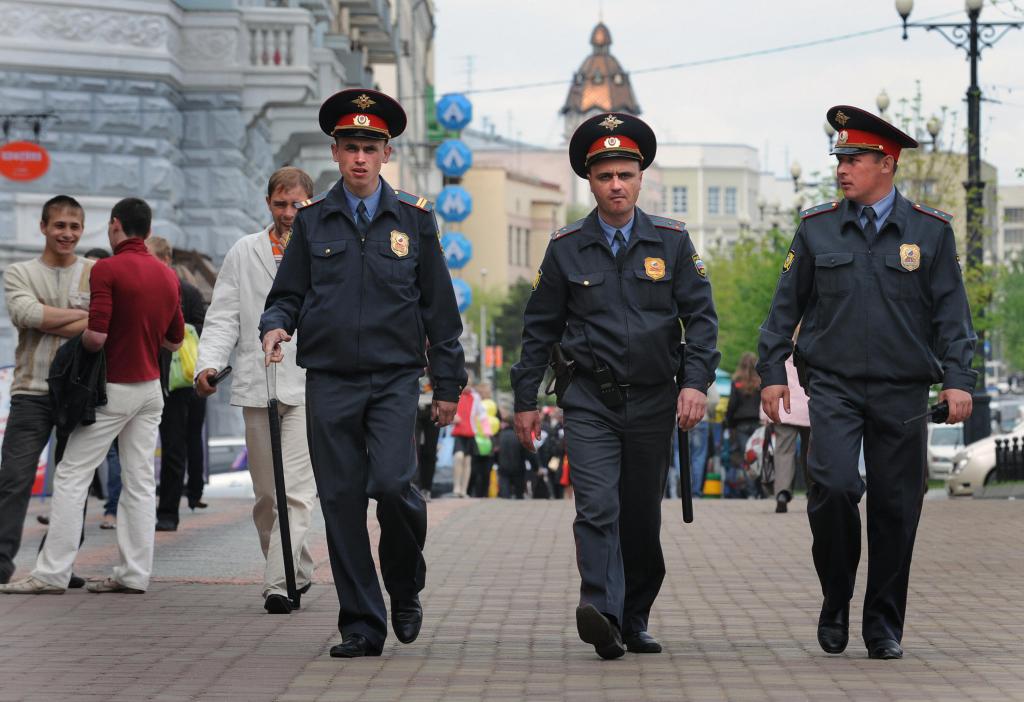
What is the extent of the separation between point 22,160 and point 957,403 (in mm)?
19861

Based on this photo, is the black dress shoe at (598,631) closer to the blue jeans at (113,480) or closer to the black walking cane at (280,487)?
the black walking cane at (280,487)

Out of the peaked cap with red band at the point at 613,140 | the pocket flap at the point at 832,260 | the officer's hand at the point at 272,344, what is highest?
the peaked cap with red band at the point at 613,140

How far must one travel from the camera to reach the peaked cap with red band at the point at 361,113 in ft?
27.1

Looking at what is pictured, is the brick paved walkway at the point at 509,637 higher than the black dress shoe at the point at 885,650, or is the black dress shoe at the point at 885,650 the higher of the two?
the black dress shoe at the point at 885,650

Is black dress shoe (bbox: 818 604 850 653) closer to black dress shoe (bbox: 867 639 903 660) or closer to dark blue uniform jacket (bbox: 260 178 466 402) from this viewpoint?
black dress shoe (bbox: 867 639 903 660)

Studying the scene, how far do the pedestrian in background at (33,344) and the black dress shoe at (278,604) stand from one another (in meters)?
1.85

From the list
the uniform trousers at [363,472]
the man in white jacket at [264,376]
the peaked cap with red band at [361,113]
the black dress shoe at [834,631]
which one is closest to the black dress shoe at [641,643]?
the black dress shoe at [834,631]

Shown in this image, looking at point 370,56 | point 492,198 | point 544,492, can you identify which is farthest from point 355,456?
point 492,198

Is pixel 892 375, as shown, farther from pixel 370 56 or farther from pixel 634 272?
pixel 370 56

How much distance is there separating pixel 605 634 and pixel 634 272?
1.37 metres

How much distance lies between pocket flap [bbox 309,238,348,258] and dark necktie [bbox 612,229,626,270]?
103 centimetres

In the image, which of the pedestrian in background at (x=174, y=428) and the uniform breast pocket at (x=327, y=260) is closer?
the uniform breast pocket at (x=327, y=260)

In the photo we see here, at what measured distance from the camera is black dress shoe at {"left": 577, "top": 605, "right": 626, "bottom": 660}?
25.4 ft

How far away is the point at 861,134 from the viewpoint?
812 cm
